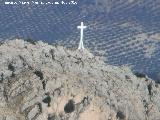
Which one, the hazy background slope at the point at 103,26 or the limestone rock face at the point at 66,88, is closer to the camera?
the limestone rock face at the point at 66,88

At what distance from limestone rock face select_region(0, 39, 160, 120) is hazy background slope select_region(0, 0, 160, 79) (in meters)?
39.8

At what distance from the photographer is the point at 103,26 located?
5074 inches

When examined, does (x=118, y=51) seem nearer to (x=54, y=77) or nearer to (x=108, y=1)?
(x=108, y=1)

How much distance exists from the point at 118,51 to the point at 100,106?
62.4m

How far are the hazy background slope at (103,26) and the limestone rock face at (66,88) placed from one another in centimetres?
3977

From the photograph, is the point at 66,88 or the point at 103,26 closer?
the point at 66,88

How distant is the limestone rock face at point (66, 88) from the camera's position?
56500mm

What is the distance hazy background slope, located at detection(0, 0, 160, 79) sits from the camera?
363ft

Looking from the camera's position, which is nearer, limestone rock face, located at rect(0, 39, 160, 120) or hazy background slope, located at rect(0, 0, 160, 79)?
limestone rock face, located at rect(0, 39, 160, 120)

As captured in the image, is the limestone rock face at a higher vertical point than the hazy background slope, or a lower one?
lower

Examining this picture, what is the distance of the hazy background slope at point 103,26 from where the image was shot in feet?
363

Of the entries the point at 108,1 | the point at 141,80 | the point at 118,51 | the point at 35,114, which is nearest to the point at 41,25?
the point at 118,51

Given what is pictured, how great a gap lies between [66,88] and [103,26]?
71794 millimetres

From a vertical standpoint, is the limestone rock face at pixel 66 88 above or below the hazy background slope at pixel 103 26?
below
